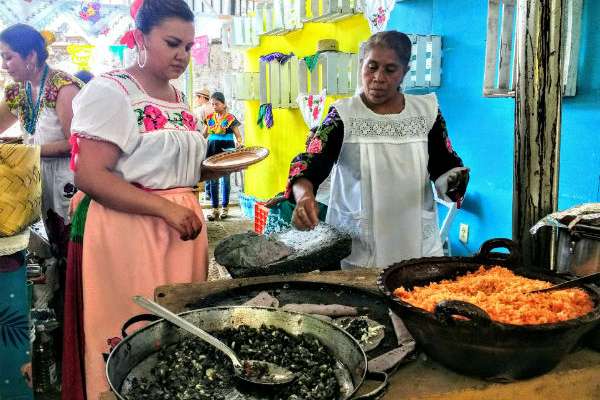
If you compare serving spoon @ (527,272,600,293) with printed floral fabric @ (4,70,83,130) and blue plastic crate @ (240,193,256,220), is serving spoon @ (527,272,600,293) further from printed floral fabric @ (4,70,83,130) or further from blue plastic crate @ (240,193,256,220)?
blue plastic crate @ (240,193,256,220)

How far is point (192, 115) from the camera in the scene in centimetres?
199

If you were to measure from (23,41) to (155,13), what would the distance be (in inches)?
58.2

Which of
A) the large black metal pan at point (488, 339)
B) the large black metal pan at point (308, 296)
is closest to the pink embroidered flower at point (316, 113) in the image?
the large black metal pan at point (308, 296)

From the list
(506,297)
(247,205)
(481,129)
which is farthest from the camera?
(247,205)

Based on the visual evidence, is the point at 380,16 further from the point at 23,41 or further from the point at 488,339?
the point at 488,339

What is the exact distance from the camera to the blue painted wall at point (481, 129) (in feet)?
8.70

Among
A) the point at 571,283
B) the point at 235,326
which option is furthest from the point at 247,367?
the point at 571,283

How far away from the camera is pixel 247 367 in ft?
3.22

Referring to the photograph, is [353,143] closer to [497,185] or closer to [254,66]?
[497,185]

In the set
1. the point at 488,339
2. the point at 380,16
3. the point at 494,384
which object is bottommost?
the point at 494,384

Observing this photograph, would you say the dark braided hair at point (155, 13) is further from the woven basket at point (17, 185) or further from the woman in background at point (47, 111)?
the woman in background at point (47, 111)

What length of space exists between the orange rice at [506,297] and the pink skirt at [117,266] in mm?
1015

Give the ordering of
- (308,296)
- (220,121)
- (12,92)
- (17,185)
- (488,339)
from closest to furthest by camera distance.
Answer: (488,339), (308,296), (17,185), (12,92), (220,121)

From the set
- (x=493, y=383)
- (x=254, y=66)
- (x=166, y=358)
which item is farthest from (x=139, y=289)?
(x=254, y=66)
